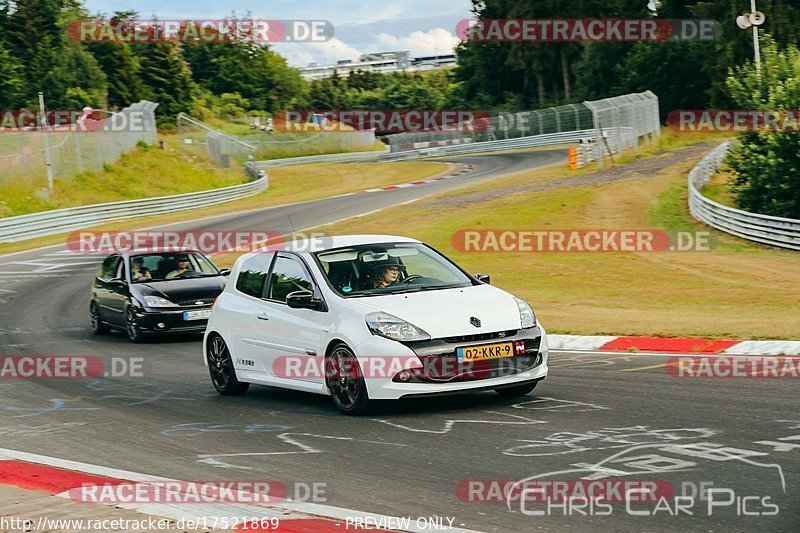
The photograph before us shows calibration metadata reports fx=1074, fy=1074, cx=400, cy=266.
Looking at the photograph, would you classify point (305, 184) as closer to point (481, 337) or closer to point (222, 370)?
point (222, 370)

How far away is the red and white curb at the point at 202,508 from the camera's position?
5887 mm

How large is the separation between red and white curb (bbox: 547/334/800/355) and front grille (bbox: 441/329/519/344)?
163 inches

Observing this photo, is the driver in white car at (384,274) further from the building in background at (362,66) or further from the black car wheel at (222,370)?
the building in background at (362,66)

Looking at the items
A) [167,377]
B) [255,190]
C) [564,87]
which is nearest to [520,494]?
[167,377]

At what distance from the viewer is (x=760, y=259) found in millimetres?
26375

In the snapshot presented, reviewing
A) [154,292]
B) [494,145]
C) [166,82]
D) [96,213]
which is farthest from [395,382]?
[166,82]

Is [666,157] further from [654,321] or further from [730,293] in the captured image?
[654,321]

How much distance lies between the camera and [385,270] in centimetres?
1020

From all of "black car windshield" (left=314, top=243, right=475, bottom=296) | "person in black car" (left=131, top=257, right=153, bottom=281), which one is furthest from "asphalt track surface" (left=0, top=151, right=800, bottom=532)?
"person in black car" (left=131, top=257, right=153, bottom=281)

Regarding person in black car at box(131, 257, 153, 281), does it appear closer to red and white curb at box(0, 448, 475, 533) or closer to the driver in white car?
the driver in white car

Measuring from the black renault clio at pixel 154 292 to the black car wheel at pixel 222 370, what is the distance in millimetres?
4985

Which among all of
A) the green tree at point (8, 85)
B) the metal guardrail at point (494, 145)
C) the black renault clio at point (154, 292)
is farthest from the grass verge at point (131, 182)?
the green tree at point (8, 85)

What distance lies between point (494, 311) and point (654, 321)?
285 inches

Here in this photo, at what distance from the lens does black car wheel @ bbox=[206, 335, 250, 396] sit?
11359mm
